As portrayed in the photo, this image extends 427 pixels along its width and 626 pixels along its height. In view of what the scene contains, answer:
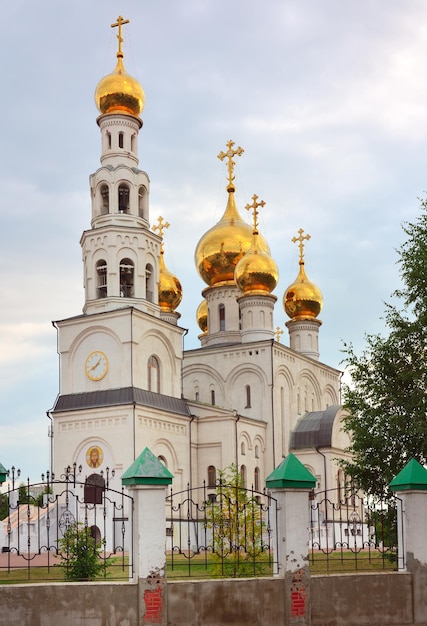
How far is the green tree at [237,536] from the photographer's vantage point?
40.2 ft

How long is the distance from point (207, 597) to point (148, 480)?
4.94 feet

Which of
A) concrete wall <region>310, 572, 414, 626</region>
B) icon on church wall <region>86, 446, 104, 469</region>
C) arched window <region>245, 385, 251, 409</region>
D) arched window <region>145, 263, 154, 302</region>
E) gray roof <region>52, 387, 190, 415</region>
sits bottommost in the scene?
concrete wall <region>310, 572, 414, 626</region>

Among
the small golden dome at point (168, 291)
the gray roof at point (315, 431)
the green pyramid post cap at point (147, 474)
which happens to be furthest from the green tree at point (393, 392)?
the small golden dome at point (168, 291)

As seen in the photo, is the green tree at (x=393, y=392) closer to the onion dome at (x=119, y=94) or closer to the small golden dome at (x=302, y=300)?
the onion dome at (x=119, y=94)

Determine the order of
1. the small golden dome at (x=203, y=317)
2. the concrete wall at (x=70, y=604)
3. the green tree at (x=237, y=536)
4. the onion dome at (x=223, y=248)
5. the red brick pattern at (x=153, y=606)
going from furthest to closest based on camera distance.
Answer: the small golden dome at (x=203, y=317), the onion dome at (x=223, y=248), the green tree at (x=237, y=536), the red brick pattern at (x=153, y=606), the concrete wall at (x=70, y=604)

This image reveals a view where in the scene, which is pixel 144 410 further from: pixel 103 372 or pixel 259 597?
pixel 259 597

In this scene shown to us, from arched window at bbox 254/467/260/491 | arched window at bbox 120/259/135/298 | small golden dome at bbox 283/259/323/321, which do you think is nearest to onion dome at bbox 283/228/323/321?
small golden dome at bbox 283/259/323/321

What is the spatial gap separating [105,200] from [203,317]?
11.9 meters

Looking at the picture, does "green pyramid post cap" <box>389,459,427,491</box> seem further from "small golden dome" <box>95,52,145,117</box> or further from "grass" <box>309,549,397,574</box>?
"small golden dome" <box>95,52,145,117</box>

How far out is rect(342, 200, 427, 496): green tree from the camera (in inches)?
587

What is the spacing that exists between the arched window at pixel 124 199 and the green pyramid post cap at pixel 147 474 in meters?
21.3

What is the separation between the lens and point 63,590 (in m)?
9.45

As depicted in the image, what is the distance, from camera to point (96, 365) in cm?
2928

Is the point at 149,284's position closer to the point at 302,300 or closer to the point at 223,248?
the point at 223,248
